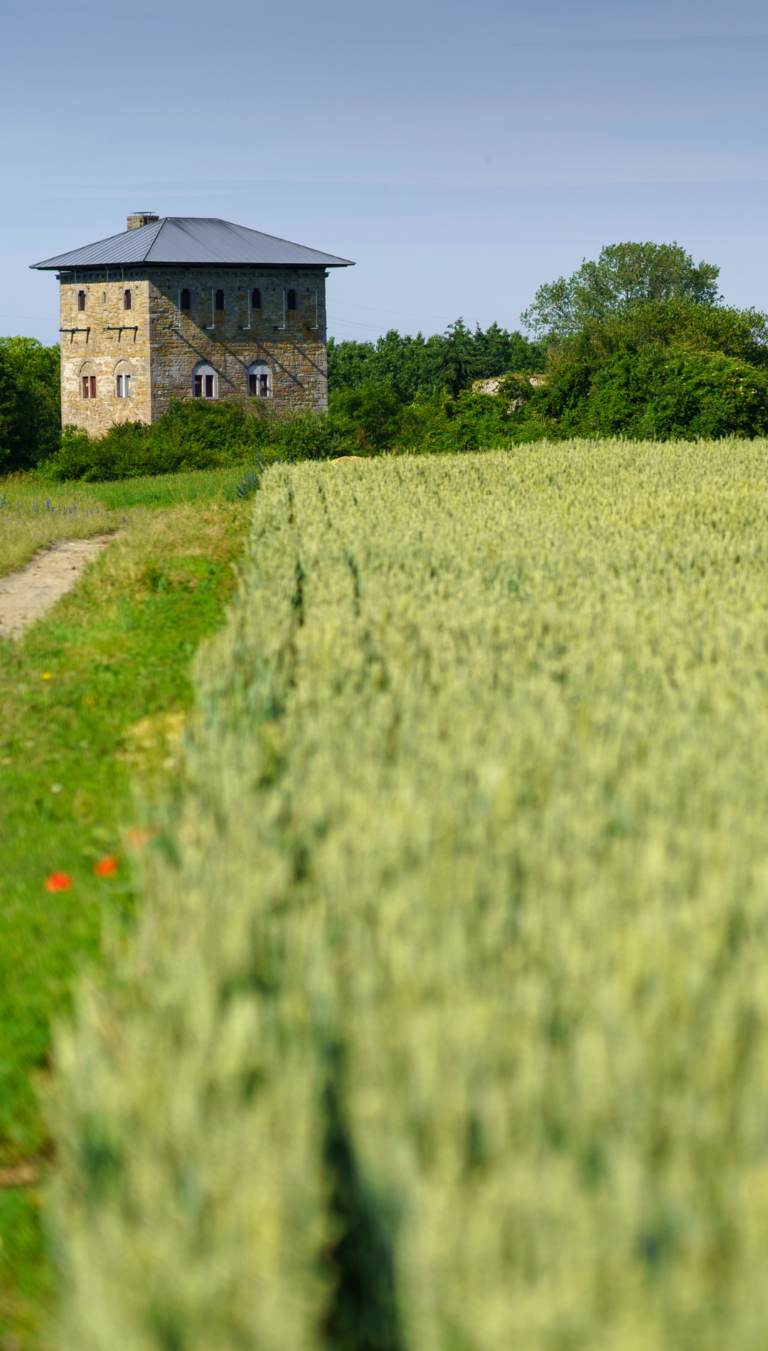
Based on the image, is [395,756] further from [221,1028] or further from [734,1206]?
[734,1206]

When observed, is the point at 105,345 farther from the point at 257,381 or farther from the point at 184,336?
the point at 257,381

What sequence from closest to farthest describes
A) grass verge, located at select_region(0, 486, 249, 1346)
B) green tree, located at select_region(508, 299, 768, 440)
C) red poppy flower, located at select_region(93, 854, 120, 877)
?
grass verge, located at select_region(0, 486, 249, 1346) → red poppy flower, located at select_region(93, 854, 120, 877) → green tree, located at select_region(508, 299, 768, 440)

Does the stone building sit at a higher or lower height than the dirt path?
higher

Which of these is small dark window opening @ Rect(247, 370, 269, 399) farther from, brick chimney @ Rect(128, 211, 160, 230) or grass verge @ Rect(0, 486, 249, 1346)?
grass verge @ Rect(0, 486, 249, 1346)

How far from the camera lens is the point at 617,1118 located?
2.02 metres

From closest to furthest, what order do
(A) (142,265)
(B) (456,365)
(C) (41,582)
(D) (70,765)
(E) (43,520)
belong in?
(D) (70,765)
(C) (41,582)
(E) (43,520)
(A) (142,265)
(B) (456,365)

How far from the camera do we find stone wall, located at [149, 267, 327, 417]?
54562 millimetres

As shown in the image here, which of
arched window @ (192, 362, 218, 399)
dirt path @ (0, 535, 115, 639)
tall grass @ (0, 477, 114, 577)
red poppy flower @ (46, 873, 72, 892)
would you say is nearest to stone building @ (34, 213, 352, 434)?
arched window @ (192, 362, 218, 399)

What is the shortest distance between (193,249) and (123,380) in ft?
24.4

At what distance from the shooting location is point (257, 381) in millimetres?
56656

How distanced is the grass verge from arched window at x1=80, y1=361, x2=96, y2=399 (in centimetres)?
4496

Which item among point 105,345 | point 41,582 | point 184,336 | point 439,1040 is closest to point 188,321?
point 184,336

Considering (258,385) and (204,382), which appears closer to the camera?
(204,382)

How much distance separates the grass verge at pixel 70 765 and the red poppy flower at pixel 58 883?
0.04 meters
